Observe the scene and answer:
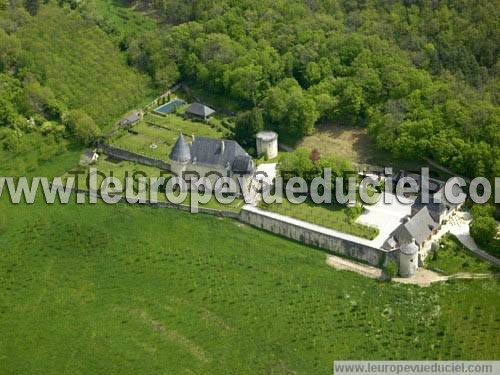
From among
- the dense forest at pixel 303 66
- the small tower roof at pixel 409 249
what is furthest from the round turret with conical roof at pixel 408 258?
the dense forest at pixel 303 66

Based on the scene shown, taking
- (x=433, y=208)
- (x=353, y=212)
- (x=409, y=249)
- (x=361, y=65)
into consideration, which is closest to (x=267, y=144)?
(x=353, y=212)

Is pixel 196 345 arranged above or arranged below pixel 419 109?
below

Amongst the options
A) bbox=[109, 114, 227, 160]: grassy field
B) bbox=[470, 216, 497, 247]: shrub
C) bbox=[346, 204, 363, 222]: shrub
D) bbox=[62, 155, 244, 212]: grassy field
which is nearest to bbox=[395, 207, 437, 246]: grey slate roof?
bbox=[470, 216, 497, 247]: shrub

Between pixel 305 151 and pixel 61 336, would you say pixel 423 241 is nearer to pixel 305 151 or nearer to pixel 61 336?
pixel 305 151

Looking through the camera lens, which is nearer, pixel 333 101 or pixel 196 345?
pixel 196 345

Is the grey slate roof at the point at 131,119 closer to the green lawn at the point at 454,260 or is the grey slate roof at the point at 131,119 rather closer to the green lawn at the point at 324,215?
the green lawn at the point at 324,215

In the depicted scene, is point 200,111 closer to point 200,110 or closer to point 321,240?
point 200,110

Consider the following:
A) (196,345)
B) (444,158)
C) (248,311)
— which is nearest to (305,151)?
(444,158)
